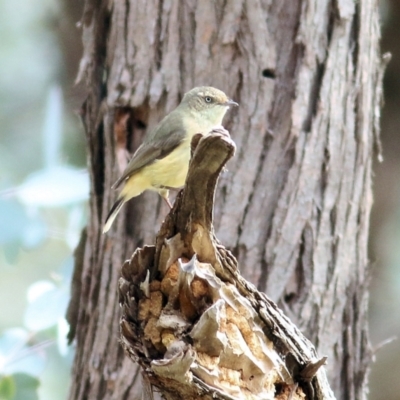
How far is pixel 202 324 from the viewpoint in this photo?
1.44 metres

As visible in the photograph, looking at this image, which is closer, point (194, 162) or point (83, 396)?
point (194, 162)

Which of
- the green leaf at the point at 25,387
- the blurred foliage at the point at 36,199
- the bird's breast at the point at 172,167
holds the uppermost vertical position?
the bird's breast at the point at 172,167

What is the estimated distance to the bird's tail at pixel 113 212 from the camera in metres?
2.78

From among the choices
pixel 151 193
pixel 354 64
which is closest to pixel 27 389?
pixel 151 193

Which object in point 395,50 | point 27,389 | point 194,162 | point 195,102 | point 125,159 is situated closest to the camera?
point 194,162

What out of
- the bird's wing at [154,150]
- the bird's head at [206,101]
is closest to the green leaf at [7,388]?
the bird's wing at [154,150]

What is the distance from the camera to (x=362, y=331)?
2.91 meters

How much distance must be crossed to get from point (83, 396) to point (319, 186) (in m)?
1.33

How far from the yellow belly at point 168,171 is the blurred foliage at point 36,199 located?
1156mm

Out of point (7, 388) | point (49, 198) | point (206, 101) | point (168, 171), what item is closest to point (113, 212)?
point (168, 171)

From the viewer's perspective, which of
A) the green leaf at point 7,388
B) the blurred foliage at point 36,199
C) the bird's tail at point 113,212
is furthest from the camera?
the blurred foliage at point 36,199

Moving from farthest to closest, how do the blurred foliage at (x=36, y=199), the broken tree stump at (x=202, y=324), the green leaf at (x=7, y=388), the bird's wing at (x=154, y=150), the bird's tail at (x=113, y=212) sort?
1. the blurred foliage at (x=36, y=199)
2. the green leaf at (x=7, y=388)
3. the bird's tail at (x=113, y=212)
4. the bird's wing at (x=154, y=150)
5. the broken tree stump at (x=202, y=324)

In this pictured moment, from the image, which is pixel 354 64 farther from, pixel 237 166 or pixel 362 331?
pixel 362 331

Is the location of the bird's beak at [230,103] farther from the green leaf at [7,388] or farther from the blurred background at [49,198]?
the green leaf at [7,388]
